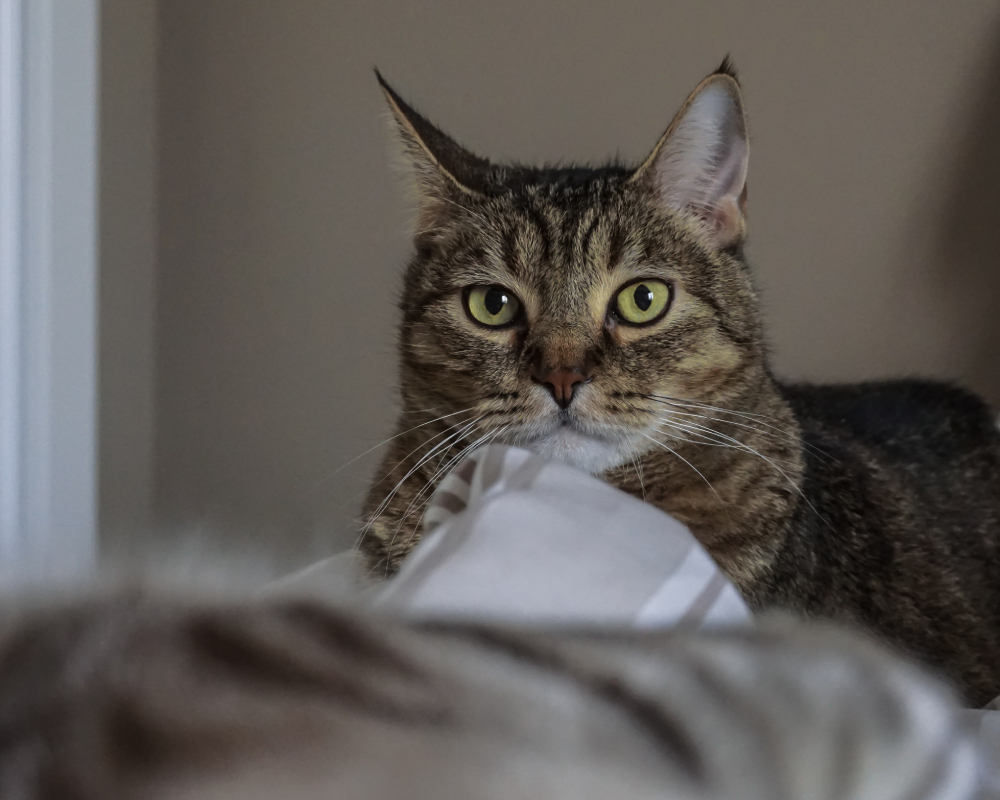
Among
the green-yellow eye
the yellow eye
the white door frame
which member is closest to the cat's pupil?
the yellow eye

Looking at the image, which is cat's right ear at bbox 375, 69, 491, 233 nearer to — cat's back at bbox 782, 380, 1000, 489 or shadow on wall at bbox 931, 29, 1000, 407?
cat's back at bbox 782, 380, 1000, 489

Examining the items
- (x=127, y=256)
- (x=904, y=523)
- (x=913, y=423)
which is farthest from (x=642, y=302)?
(x=127, y=256)

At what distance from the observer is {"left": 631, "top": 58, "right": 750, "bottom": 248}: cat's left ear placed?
831mm

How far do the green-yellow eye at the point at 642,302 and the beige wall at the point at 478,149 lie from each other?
0.46 meters

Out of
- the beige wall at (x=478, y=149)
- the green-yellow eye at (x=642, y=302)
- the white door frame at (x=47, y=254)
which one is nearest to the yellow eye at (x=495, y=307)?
the green-yellow eye at (x=642, y=302)

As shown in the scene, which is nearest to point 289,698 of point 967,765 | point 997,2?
point 967,765

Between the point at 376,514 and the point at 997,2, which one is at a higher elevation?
the point at 997,2

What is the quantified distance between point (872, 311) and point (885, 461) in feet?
1.29

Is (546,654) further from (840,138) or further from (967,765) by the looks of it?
(840,138)

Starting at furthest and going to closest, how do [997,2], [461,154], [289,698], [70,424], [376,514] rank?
Result: [70,424] < [997,2] < [461,154] < [376,514] < [289,698]

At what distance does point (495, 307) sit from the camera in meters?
0.86

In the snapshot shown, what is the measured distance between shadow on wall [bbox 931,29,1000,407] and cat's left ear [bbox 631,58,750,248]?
629 millimetres

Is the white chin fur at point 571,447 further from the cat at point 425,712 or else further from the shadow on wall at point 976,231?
the shadow on wall at point 976,231

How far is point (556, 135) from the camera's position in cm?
144
